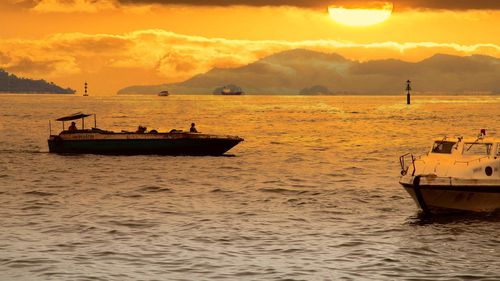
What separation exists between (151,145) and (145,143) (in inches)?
23.6

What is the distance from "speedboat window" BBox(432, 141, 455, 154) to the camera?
40.7m

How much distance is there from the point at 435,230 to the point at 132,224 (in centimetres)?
1332

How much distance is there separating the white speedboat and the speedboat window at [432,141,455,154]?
77 centimetres

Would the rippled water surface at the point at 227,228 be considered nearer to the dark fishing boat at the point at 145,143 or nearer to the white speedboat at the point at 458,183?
the white speedboat at the point at 458,183

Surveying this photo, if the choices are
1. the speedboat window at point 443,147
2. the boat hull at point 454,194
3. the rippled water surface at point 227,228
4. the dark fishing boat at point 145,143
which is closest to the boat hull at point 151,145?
the dark fishing boat at point 145,143

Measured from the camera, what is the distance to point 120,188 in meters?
54.1

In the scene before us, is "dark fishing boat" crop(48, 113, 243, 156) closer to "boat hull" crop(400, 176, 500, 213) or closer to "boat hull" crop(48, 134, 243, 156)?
"boat hull" crop(48, 134, 243, 156)

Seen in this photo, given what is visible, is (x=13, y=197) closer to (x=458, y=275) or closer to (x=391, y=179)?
(x=391, y=179)

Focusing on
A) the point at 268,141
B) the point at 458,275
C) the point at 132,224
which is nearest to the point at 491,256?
the point at 458,275

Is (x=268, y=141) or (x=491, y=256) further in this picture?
(x=268, y=141)

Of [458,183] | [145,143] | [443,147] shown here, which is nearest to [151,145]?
[145,143]

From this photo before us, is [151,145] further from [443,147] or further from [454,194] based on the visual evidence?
[454,194]

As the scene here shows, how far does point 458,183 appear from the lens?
38.2 m

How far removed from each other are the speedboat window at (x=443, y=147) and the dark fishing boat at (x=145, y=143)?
37776 mm
